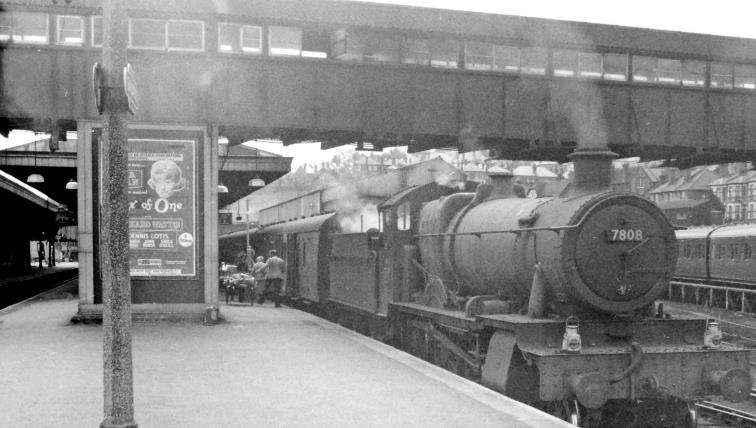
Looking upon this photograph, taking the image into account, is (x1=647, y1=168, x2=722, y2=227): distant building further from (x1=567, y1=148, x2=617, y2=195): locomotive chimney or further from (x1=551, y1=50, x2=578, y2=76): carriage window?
(x1=567, y1=148, x2=617, y2=195): locomotive chimney

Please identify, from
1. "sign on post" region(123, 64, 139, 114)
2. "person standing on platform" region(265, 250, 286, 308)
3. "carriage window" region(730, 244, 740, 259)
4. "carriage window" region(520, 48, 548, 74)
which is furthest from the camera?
"carriage window" region(730, 244, 740, 259)

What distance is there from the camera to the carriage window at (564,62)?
762 inches

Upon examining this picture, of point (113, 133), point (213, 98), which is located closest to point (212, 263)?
point (213, 98)

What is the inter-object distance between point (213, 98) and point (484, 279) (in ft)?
26.7

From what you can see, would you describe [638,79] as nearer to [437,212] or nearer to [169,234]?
[437,212]

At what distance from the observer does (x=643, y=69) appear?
19922 millimetres

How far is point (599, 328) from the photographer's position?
8836mm

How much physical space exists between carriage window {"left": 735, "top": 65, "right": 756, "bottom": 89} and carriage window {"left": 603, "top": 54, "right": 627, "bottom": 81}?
3.55 m

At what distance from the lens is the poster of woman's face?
14.7 meters

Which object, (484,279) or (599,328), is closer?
(599,328)

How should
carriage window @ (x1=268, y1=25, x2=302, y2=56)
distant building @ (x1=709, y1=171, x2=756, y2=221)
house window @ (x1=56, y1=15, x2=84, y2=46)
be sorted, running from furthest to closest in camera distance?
distant building @ (x1=709, y1=171, x2=756, y2=221) → carriage window @ (x1=268, y1=25, x2=302, y2=56) → house window @ (x1=56, y1=15, x2=84, y2=46)

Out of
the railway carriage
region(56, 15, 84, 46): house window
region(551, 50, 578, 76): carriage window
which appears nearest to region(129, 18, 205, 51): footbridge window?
region(56, 15, 84, 46): house window

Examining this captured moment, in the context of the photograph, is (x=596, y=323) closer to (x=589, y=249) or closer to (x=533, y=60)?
(x=589, y=249)

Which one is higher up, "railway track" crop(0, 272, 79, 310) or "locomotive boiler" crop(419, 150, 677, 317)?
"locomotive boiler" crop(419, 150, 677, 317)
